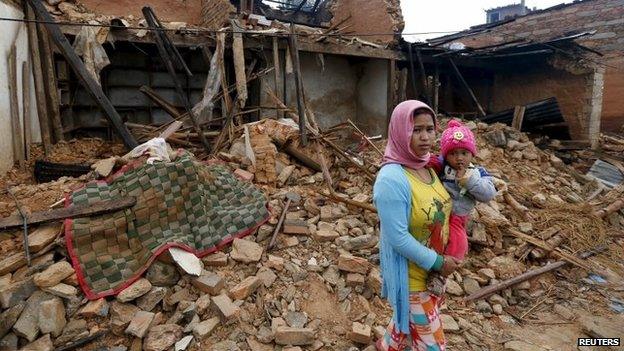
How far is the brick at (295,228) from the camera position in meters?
4.39

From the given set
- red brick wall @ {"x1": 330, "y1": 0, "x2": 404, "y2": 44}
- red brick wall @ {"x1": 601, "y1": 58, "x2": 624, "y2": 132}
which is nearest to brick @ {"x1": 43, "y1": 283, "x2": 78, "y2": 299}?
red brick wall @ {"x1": 330, "y1": 0, "x2": 404, "y2": 44}

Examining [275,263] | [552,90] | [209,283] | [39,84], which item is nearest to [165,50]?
[39,84]

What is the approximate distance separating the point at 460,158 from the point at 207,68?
7561 millimetres

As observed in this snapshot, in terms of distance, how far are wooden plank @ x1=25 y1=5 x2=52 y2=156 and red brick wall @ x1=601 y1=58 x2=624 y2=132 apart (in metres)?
15.0

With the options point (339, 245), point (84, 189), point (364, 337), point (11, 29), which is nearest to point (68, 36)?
point (11, 29)

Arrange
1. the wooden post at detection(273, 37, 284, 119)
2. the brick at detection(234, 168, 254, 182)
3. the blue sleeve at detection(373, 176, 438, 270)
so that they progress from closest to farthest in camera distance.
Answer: the blue sleeve at detection(373, 176, 438, 270) → the brick at detection(234, 168, 254, 182) → the wooden post at detection(273, 37, 284, 119)

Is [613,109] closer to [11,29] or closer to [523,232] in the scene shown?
[523,232]

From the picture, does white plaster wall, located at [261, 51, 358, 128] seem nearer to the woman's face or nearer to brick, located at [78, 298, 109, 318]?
brick, located at [78, 298, 109, 318]

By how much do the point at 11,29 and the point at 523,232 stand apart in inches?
315

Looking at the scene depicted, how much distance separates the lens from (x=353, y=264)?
3.96 metres

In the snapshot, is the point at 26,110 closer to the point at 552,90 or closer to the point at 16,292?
the point at 16,292

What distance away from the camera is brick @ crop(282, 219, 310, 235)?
14.4 ft

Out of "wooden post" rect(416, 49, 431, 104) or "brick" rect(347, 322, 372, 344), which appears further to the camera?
"wooden post" rect(416, 49, 431, 104)

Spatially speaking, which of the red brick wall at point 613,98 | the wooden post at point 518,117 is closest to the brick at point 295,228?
the wooden post at point 518,117
